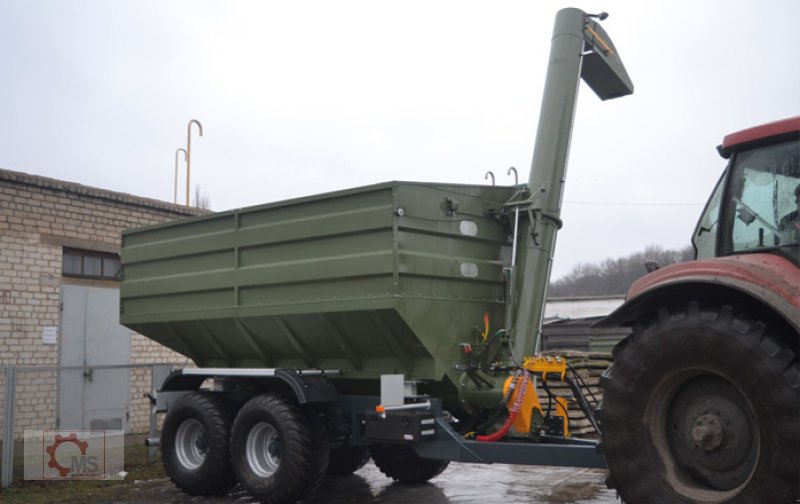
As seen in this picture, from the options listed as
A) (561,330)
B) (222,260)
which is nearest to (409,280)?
(222,260)

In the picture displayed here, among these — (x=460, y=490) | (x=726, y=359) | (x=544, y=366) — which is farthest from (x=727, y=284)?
(x=460, y=490)

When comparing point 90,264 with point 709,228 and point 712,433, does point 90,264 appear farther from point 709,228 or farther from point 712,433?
point 712,433

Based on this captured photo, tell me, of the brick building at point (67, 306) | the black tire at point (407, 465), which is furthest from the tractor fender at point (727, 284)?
the brick building at point (67, 306)

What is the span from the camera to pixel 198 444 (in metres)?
9.01

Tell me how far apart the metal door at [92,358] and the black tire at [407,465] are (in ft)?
17.5

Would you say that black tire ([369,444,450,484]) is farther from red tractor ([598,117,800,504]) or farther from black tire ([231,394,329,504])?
red tractor ([598,117,800,504])

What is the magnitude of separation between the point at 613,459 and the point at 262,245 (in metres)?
4.69

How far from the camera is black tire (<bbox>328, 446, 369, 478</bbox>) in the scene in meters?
9.47

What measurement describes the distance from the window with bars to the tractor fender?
9429 mm

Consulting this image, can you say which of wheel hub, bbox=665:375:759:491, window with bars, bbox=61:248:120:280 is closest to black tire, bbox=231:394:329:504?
wheel hub, bbox=665:375:759:491

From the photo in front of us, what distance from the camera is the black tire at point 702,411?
4.12 meters

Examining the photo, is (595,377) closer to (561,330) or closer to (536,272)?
(536,272)

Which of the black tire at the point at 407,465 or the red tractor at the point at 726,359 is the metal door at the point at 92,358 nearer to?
the black tire at the point at 407,465

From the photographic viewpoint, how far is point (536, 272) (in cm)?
771
